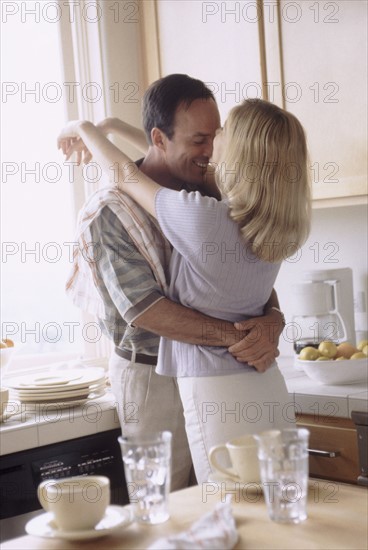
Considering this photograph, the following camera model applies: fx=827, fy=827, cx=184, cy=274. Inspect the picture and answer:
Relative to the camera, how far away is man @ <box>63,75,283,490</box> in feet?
6.11

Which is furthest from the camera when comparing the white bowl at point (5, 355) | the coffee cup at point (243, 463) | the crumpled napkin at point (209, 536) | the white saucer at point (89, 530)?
the white bowl at point (5, 355)

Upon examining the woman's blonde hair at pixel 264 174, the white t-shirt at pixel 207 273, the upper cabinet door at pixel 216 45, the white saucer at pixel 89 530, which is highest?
the upper cabinet door at pixel 216 45

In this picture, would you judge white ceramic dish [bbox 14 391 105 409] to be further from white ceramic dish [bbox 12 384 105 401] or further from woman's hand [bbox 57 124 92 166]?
woman's hand [bbox 57 124 92 166]

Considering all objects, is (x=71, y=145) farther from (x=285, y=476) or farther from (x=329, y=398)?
(x=285, y=476)

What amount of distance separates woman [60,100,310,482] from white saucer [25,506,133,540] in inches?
24.5

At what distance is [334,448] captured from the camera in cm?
215

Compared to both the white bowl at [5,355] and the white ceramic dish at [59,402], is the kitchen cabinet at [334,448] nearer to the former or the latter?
the white ceramic dish at [59,402]

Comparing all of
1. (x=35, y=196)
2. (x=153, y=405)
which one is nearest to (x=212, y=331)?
(x=153, y=405)

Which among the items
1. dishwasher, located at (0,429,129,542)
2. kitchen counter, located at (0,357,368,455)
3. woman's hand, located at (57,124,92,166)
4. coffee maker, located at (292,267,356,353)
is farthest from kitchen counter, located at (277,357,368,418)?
woman's hand, located at (57,124,92,166)

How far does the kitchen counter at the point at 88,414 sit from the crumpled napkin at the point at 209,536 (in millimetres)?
1097

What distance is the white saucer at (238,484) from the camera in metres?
1.26

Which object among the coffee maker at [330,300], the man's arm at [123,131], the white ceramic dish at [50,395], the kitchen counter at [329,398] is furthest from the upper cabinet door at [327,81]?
the white ceramic dish at [50,395]

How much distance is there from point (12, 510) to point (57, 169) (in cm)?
140

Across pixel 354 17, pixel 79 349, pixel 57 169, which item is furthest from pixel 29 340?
pixel 354 17
